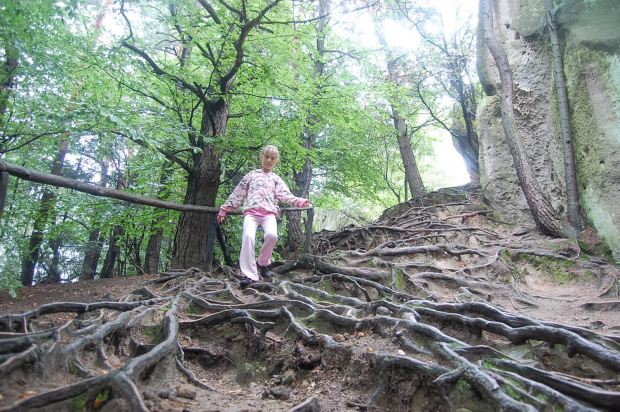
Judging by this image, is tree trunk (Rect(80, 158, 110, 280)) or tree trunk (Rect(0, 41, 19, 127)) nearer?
tree trunk (Rect(0, 41, 19, 127))

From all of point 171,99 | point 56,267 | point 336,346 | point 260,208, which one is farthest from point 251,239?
point 56,267

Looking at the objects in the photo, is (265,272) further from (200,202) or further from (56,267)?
(56,267)

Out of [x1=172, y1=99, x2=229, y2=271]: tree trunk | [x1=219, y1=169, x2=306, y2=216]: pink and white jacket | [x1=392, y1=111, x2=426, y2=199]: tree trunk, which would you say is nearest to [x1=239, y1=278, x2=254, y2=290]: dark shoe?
[x1=219, y1=169, x2=306, y2=216]: pink and white jacket

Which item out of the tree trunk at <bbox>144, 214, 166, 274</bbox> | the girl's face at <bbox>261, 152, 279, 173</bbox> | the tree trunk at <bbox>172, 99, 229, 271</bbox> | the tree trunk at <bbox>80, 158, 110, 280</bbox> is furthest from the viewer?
the tree trunk at <bbox>144, 214, 166, 274</bbox>

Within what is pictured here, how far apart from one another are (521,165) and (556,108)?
115 centimetres

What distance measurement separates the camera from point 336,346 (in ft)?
8.18

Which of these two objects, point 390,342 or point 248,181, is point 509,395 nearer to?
point 390,342

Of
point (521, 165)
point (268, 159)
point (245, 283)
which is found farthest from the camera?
point (521, 165)

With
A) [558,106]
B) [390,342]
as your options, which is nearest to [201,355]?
[390,342]

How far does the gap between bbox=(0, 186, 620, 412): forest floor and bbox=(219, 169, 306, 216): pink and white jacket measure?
982 millimetres

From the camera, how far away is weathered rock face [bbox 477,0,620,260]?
488cm

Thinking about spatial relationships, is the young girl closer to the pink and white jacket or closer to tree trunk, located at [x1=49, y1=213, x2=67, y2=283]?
the pink and white jacket

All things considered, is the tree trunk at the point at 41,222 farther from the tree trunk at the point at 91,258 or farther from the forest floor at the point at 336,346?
the forest floor at the point at 336,346

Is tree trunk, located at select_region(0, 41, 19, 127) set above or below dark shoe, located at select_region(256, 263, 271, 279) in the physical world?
above
